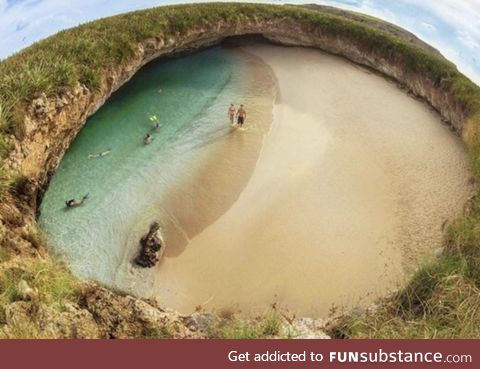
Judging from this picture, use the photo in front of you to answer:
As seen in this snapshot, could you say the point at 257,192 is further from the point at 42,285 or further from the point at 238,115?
the point at 42,285

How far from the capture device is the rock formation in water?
1507cm

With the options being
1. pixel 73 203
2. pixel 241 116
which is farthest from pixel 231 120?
pixel 73 203

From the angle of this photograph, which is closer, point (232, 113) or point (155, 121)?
point (155, 121)

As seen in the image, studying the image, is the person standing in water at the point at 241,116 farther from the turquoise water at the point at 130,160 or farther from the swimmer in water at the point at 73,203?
the swimmer in water at the point at 73,203

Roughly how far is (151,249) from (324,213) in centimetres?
735

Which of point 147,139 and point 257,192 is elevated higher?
point 147,139

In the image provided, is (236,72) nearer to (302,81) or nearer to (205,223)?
(302,81)

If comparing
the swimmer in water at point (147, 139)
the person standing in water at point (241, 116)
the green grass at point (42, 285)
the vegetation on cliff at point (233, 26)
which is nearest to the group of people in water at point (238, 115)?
the person standing in water at point (241, 116)

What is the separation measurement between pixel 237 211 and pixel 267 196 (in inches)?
67.0

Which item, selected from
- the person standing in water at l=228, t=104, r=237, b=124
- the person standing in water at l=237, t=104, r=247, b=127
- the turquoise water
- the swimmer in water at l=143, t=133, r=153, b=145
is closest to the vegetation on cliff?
the turquoise water

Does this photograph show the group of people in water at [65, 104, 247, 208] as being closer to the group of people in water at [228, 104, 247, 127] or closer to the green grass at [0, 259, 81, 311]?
the group of people in water at [228, 104, 247, 127]

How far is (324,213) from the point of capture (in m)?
18.1

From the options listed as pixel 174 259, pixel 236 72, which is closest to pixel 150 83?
pixel 236 72

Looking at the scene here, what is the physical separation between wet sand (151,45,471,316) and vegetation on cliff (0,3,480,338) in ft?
7.21
